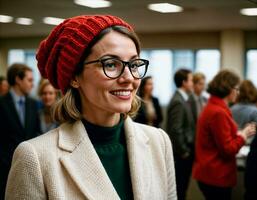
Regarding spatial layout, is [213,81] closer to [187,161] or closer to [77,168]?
[187,161]

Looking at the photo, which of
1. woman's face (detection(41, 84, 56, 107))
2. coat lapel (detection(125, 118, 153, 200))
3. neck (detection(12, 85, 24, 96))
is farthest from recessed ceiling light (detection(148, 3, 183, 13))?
woman's face (detection(41, 84, 56, 107))

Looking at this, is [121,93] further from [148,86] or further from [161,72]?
[161,72]

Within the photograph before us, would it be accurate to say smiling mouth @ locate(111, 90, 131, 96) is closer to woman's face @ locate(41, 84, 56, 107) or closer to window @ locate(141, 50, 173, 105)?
woman's face @ locate(41, 84, 56, 107)

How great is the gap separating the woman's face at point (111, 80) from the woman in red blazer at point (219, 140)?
191 centimetres

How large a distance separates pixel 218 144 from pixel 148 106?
87.8 inches

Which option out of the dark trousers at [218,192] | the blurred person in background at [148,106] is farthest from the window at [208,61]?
the dark trousers at [218,192]

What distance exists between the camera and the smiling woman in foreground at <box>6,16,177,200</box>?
112cm

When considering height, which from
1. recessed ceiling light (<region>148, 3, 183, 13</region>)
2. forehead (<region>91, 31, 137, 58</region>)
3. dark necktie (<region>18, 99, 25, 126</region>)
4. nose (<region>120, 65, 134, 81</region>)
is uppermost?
recessed ceiling light (<region>148, 3, 183, 13</region>)

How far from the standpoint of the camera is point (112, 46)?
113 cm

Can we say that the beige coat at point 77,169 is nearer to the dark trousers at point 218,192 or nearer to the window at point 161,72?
the dark trousers at point 218,192

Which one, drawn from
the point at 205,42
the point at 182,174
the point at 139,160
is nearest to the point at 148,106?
the point at 182,174

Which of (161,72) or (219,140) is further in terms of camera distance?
(161,72)

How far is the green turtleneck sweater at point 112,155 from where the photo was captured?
1.24 metres

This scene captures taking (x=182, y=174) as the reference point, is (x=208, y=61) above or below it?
above
